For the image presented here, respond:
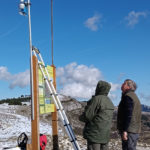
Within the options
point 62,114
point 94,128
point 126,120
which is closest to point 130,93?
point 126,120

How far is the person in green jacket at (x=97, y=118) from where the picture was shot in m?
5.53

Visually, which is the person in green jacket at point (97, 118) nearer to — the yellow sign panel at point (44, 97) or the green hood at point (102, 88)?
the green hood at point (102, 88)

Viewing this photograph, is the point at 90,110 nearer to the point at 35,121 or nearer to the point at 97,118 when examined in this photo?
the point at 97,118

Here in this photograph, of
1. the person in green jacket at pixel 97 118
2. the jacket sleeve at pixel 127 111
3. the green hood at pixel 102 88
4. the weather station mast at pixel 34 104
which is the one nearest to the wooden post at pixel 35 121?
the weather station mast at pixel 34 104

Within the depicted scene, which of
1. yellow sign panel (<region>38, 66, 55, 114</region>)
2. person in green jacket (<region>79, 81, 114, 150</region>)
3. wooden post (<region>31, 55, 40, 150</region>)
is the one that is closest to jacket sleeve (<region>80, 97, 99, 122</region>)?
person in green jacket (<region>79, 81, 114, 150</region>)

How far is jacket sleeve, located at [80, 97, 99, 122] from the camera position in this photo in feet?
18.0

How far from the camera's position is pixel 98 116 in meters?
5.60

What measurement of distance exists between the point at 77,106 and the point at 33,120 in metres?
20.8

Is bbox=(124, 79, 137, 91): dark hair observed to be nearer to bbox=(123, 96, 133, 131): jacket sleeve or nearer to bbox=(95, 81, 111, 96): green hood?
bbox=(123, 96, 133, 131): jacket sleeve

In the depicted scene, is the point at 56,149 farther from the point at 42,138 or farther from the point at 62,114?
the point at 62,114

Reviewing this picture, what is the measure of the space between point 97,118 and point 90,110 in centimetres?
25

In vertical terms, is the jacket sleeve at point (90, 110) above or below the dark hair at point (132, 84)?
below

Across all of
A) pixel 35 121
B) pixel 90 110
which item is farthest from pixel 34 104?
pixel 90 110

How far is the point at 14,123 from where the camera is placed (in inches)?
683
